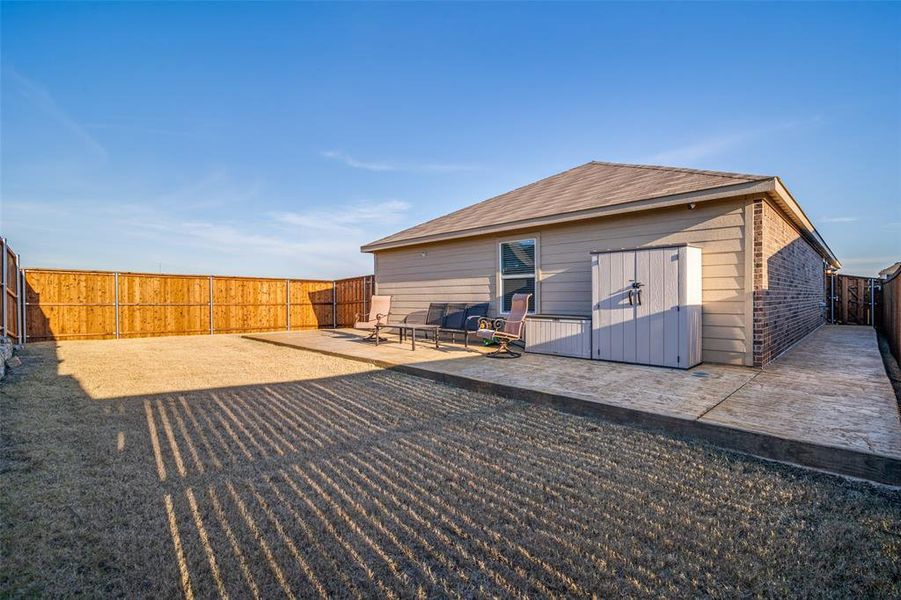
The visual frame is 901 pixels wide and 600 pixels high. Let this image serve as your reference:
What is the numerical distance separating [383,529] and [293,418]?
2173 millimetres

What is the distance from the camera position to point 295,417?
3.74 meters

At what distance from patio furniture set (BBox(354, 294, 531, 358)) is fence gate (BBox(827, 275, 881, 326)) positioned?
46.8 ft

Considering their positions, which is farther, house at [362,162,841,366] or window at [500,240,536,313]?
window at [500,240,536,313]

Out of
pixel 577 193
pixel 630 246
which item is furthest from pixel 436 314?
pixel 630 246

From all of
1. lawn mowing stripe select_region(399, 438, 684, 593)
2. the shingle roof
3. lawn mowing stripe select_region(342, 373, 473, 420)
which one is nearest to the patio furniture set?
the shingle roof

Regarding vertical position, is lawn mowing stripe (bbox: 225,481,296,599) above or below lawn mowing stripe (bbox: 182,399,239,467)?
above

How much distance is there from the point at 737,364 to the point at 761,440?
3.22 m

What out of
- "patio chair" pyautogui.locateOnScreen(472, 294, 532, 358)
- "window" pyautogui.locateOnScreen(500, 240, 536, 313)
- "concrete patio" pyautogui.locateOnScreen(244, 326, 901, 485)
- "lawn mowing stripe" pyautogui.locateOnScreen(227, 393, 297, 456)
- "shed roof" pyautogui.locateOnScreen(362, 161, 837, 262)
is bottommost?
"lawn mowing stripe" pyautogui.locateOnScreen(227, 393, 297, 456)

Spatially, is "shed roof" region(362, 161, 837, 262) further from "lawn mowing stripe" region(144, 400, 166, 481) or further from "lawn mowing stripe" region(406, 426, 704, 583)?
"lawn mowing stripe" region(144, 400, 166, 481)

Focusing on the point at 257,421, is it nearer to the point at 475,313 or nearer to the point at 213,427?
the point at 213,427

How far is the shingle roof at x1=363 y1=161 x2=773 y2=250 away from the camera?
5.96 m

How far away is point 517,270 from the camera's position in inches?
319

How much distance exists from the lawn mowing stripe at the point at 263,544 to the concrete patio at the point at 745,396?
9.38 feet

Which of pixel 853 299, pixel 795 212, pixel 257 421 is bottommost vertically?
pixel 257 421
